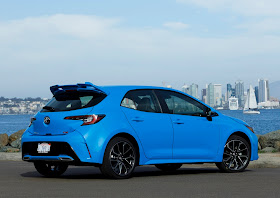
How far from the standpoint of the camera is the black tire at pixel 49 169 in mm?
13041

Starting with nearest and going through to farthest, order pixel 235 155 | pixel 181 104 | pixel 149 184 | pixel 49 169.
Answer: pixel 149 184, pixel 49 169, pixel 181 104, pixel 235 155

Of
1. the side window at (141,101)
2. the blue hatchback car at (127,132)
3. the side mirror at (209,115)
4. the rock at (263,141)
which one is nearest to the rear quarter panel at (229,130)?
the blue hatchback car at (127,132)

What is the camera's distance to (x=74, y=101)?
12281mm

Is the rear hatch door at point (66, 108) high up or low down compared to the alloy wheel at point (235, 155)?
up

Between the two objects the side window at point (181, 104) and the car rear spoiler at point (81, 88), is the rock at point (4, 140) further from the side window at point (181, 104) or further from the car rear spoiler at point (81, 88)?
the car rear spoiler at point (81, 88)

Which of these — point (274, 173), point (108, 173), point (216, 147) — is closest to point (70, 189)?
point (108, 173)

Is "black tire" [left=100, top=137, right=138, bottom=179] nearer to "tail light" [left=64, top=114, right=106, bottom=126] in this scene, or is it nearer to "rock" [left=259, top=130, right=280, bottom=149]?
"tail light" [left=64, top=114, right=106, bottom=126]

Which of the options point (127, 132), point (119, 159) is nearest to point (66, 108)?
point (127, 132)

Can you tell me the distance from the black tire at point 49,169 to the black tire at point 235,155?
122 inches

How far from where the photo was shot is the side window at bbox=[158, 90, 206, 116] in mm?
13039

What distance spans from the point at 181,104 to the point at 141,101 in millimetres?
1013

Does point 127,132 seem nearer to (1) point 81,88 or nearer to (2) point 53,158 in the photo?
(1) point 81,88

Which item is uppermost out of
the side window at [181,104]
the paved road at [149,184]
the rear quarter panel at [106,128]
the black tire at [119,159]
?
the side window at [181,104]

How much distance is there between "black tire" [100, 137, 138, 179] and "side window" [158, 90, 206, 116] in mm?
1305
